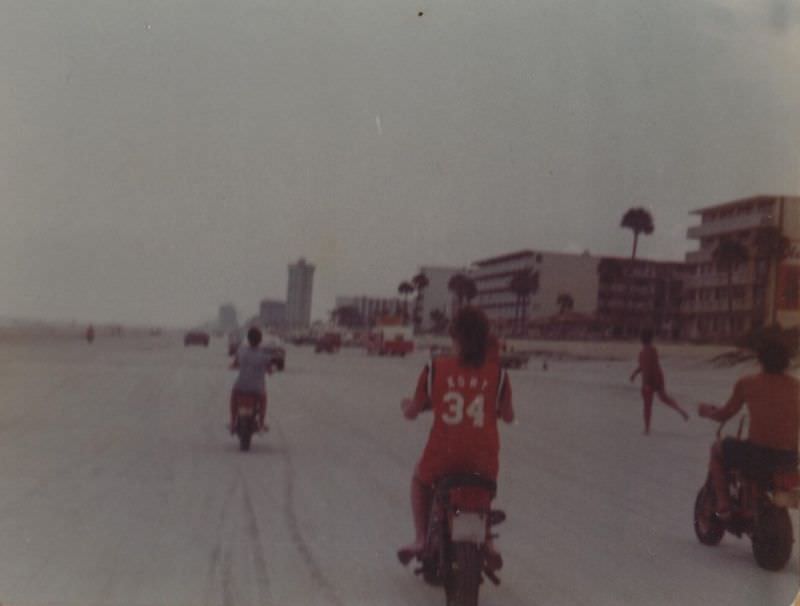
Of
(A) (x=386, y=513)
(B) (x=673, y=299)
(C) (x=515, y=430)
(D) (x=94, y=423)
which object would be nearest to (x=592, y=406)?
(C) (x=515, y=430)

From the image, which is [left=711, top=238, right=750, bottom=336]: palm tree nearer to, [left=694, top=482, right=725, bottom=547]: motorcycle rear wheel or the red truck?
[left=694, top=482, right=725, bottom=547]: motorcycle rear wheel

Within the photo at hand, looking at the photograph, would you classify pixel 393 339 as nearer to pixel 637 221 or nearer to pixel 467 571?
pixel 637 221

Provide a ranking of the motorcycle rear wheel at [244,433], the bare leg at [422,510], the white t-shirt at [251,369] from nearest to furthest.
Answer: the bare leg at [422,510], the white t-shirt at [251,369], the motorcycle rear wheel at [244,433]

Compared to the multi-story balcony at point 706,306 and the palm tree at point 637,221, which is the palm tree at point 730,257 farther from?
the palm tree at point 637,221

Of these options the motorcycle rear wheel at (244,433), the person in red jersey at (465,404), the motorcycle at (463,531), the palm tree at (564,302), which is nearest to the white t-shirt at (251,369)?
the motorcycle rear wheel at (244,433)

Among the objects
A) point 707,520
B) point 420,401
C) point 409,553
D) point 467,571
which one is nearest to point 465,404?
point 420,401

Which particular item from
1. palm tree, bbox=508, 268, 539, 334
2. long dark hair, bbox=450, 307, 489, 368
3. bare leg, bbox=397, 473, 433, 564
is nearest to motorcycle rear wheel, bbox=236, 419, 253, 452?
palm tree, bbox=508, 268, 539, 334

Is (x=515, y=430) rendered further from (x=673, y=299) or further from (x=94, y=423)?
(x=94, y=423)
